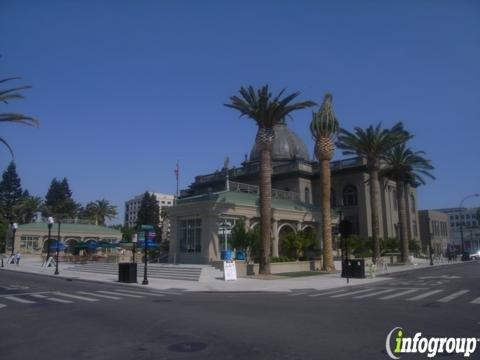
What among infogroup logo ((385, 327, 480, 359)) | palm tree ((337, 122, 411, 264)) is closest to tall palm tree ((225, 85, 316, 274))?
palm tree ((337, 122, 411, 264))

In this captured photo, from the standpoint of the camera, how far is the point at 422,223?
275 feet


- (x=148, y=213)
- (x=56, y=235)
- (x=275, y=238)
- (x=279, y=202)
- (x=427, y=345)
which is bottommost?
(x=427, y=345)

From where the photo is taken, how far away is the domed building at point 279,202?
122 ft

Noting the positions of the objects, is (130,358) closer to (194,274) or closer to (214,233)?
(194,274)

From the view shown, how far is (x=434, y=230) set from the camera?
84125 mm

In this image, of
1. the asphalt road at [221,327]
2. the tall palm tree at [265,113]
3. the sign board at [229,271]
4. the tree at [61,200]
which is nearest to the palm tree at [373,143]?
the tall palm tree at [265,113]

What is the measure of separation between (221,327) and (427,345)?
4677mm

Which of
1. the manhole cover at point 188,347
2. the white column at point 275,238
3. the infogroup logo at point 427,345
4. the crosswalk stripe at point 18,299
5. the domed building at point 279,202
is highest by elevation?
the domed building at point 279,202

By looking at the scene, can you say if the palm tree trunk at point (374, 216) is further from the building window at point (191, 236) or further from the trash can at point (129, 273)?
the trash can at point (129, 273)

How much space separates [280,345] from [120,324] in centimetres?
469

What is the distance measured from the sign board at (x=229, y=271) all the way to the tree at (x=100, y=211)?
291 feet

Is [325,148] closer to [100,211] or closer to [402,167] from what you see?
[402,167]

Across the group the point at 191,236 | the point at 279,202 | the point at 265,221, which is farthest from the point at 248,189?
the point at 265,221

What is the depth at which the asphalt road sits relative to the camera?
7.99m
